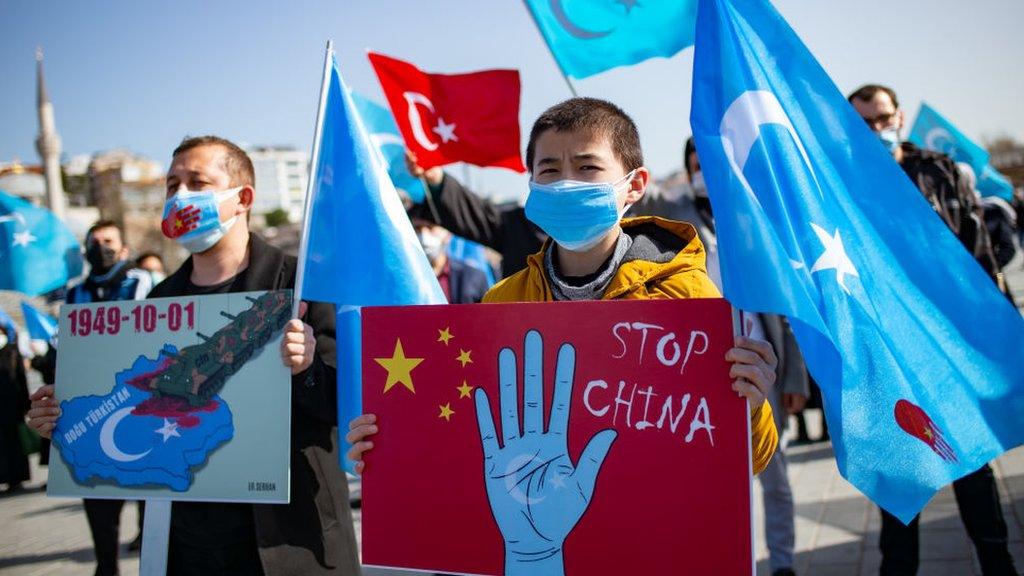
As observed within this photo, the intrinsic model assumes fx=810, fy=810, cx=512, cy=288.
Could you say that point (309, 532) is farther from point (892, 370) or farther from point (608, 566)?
point (892, 370)

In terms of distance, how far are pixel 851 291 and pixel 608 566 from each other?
92cm

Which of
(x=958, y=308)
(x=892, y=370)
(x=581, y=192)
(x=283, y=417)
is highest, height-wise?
(x=581, y=192)

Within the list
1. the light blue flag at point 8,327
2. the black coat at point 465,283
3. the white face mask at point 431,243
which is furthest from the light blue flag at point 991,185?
the light blue flag at point 8,327

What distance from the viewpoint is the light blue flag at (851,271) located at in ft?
6.23

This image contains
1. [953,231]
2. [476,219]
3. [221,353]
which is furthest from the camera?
[476,219]

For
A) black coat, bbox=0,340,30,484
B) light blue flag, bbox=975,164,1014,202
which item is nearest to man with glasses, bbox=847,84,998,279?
light blue flag, bbox=975,164,1014,202

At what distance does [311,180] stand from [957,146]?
7909mm

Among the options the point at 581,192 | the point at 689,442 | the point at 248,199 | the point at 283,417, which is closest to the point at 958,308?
the point at 689,442

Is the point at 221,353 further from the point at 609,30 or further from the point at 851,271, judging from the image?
the point at 609,30

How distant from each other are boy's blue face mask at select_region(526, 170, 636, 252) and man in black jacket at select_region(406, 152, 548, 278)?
2.21 metres

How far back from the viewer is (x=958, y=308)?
216 centimetres

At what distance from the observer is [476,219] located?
4.39 meters

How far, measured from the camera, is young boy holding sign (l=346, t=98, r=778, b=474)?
6.80 ft

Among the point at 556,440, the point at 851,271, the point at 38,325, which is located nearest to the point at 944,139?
the point at 851,271
